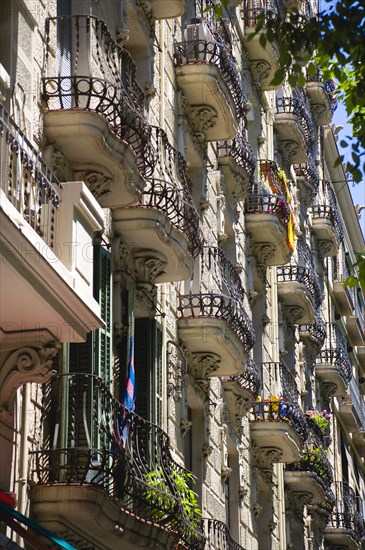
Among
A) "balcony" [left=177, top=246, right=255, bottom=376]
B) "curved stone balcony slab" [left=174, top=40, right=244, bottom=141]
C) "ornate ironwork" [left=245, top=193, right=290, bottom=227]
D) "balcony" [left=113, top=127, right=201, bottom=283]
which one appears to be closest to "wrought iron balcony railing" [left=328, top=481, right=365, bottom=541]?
"ornate ironwork" [left=245, top=193, right=290, bottom=227]

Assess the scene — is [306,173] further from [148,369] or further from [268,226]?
[148,369]

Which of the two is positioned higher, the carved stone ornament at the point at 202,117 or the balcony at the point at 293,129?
the balcony at the point at 293,129

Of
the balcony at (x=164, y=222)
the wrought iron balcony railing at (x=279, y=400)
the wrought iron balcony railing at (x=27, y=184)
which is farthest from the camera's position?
the wrought iron balcony railing at (x=279, y=400)

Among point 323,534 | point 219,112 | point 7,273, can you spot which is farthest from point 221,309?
point 323,534

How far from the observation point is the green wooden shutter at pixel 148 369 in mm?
18109

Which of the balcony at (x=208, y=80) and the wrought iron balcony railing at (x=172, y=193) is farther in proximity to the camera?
the balcony at (x=208, y=80)

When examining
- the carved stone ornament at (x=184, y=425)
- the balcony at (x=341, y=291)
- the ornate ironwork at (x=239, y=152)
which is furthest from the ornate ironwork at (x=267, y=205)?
the balcony at (x=341, y=291)

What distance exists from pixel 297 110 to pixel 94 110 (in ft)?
60.0

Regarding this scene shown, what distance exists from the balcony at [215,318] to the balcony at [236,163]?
2.72m

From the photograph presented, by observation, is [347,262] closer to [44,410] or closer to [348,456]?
[348,456]

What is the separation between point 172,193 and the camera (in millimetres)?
18219

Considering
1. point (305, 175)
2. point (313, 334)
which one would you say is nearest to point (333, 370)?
point (313, 334)

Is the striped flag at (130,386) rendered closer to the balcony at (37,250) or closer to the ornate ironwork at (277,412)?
the balcony at (37,250)

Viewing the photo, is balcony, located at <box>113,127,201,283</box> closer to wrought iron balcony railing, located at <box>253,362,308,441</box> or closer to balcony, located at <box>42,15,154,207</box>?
balcony, located at <box>42,15,154,207</box>
